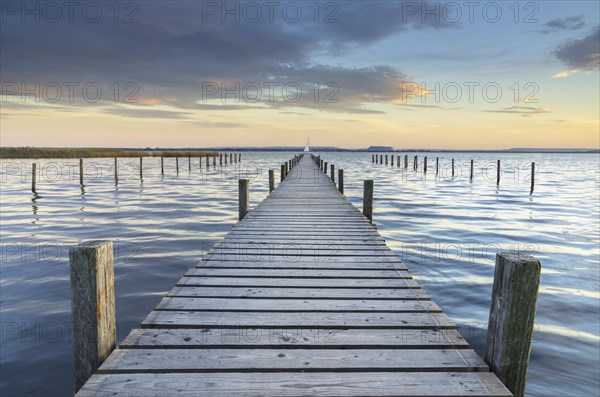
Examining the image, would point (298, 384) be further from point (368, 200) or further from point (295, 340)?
point (368, 200)

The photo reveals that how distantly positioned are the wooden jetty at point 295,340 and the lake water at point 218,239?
2.40m

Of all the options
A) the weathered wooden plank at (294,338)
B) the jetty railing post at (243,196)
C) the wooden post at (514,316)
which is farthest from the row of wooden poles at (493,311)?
the jetty railing post at (243,196)

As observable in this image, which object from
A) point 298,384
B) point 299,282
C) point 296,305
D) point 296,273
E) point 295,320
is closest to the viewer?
point 298,384

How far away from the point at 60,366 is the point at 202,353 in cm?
355

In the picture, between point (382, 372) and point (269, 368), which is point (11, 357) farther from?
point (382, 372)

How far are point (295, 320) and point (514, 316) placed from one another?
1896 millimetres

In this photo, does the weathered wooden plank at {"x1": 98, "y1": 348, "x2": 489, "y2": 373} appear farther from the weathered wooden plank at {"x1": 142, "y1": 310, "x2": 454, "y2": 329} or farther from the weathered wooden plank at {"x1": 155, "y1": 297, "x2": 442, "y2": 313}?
the weathered wooden plank at {"x1": 155, "y1": 297, "x2": 442, "y2": 313}

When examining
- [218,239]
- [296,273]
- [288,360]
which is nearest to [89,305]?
[288,360]

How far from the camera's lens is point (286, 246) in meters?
6.86

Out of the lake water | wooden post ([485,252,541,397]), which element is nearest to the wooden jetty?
wooden post ([485,252,541,397])

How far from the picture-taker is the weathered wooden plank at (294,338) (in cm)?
333

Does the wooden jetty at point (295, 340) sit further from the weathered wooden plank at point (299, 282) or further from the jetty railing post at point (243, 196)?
the jetty railing post at point (243, 196)

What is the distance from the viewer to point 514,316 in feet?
9.77

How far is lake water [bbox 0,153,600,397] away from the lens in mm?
5691
